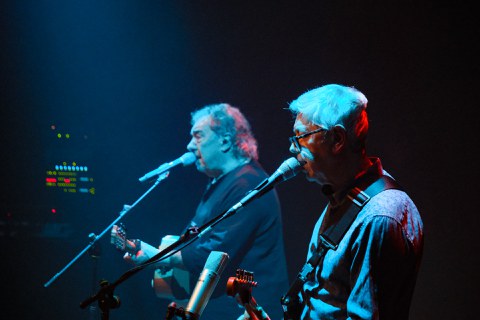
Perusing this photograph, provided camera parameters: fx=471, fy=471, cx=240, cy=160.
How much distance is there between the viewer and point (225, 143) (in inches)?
136

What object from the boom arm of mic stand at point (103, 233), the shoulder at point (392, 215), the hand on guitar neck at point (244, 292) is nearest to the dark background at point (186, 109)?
the boom arm of mic stand at point (103, 233)

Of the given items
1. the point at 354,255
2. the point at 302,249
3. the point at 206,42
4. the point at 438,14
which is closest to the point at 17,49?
the point at 206,42

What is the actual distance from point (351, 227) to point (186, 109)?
119 inches

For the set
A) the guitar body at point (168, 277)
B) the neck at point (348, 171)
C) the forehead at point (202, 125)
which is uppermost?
the forehead at point (202, 125)

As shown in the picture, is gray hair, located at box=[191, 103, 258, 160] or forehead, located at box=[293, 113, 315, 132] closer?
forehead, located at box=[293, 113, 315, 132]

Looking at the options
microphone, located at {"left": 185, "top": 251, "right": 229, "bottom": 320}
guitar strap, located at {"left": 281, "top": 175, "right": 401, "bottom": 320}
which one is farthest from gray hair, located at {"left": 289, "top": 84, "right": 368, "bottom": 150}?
microphone, located at {"left": 185, "top": 251, "right": 229, "bottom": 320}

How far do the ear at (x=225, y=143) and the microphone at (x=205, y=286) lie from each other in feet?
5.57

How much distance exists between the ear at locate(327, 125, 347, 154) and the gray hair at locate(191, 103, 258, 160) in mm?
1683

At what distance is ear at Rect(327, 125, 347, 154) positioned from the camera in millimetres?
1811

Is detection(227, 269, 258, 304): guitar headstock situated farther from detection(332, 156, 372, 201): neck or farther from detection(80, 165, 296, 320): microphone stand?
detection(332, 156, 372, 201): neck

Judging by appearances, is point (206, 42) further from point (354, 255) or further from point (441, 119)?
point (354, 255)

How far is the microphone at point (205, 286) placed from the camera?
161cm

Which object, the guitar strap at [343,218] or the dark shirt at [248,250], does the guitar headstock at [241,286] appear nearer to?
the guitar strap at [343,218]

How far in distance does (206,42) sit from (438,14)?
196 cm
